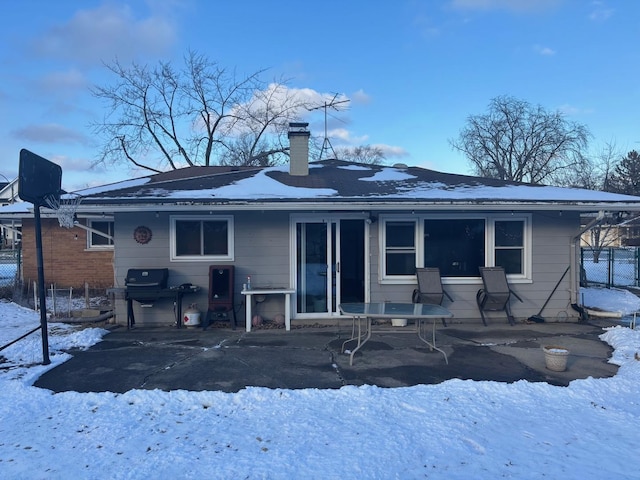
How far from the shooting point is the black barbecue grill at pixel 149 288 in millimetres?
7758

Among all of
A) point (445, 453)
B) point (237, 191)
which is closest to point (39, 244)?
point (237, 191)

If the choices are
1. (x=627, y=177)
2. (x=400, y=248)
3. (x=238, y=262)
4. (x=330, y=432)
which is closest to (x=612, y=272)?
(x=400, y=248)

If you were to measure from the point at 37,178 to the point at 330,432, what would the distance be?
4.84m

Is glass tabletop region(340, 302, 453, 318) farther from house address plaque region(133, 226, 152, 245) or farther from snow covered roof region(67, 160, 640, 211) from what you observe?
house address plaque region(133, 226, 152, 245)

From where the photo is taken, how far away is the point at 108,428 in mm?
3873

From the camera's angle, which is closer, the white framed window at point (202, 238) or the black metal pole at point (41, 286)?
the black metal pole at point (41, 286)

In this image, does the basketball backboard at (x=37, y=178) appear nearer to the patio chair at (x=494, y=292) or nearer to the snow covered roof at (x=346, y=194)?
the snow covered roof at (x=346, y=194)

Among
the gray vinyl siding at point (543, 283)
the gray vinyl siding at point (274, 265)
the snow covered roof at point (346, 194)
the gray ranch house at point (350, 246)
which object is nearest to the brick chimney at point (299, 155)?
the snow covered roof at point (346, 194)

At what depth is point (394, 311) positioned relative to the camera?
5809mm

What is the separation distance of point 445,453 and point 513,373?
7.90ft

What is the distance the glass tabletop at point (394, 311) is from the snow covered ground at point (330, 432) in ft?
3.18

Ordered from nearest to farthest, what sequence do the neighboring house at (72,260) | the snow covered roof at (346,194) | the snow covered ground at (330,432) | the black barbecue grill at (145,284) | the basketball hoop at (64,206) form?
the snow covered ground at (330,432)
the basketball hoop at (64,206)
the snow covered roof at (346,194)
the black barbecue grill at (145,284)
the neighboring house at (72,260)

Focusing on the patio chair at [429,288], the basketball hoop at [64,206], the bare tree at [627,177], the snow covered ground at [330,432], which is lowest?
the snow covered ground at [330,432]

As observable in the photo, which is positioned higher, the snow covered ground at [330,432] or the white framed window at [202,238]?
the white framed window at [202,238]
